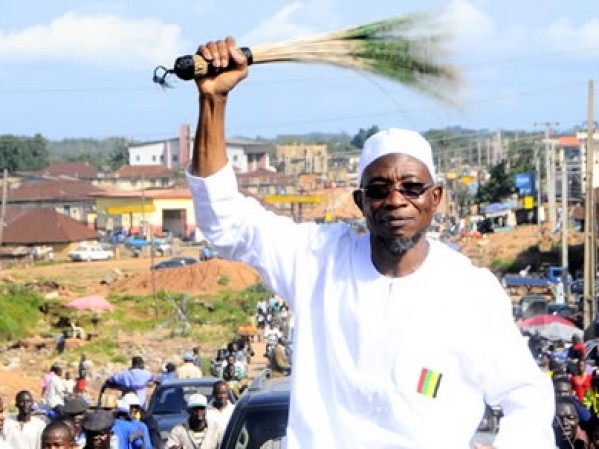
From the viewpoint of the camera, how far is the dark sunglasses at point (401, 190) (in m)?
4.19

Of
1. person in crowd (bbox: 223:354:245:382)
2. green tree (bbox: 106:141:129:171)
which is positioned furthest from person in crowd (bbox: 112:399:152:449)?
green tree (bbox: 106:141:129:171)

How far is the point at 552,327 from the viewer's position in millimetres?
32750

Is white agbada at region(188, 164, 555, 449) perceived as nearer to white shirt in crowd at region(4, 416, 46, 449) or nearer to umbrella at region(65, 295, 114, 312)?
white shirt in crowd at region(4, 416, 46, 449)

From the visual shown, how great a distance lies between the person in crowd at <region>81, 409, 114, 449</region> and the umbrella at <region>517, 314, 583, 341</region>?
23.4m

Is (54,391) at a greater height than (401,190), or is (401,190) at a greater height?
(401,190)

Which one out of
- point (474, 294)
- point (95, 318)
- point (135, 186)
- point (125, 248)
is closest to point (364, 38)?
point (474, 294)

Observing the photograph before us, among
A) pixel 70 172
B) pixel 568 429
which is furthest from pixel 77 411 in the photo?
pixel 70 172

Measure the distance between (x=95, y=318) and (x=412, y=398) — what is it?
159ft

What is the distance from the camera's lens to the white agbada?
13.2 ft

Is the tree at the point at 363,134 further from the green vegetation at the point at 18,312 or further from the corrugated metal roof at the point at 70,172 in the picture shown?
the corrugated metal roof at the point at 70,172

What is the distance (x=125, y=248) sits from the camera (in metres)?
88.8

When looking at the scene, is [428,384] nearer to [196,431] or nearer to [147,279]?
[196,431]

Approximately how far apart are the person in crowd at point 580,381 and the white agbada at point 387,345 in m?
11.8

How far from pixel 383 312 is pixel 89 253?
79598 millimetres
